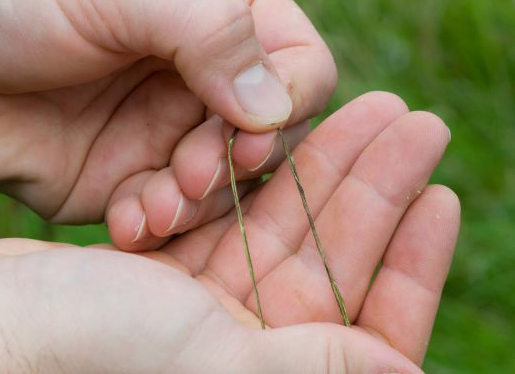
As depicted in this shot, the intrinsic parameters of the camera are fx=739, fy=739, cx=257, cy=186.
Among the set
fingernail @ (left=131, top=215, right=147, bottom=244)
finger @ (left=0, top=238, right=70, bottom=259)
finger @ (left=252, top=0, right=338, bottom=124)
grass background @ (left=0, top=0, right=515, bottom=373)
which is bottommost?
grass background @ (left=0, top=0, right=515, bottom=373)

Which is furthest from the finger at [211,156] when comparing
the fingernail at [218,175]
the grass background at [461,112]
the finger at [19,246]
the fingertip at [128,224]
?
the grass background at [461,112]

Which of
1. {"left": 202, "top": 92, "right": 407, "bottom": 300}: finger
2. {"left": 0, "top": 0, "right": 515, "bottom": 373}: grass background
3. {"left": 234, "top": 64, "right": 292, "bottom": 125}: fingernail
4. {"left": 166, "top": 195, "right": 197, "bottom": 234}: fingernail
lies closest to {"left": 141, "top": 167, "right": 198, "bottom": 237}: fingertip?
{"left": 166, "top": 195, "right": 197, "bottom": 234}: fingernail

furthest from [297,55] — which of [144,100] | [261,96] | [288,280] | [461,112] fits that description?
[461,112]

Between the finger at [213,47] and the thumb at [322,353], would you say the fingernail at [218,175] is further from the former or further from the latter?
the thumb at [322,353]

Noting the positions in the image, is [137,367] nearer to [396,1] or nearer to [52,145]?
[52,145]

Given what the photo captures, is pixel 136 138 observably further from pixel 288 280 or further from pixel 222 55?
pixel 288 280

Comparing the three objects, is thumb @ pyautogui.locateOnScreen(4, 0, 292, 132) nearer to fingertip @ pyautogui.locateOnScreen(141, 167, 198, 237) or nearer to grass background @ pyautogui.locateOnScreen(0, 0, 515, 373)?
fingertip @ pyautogui.locateOnScreen(141, 167, 198, 237)
